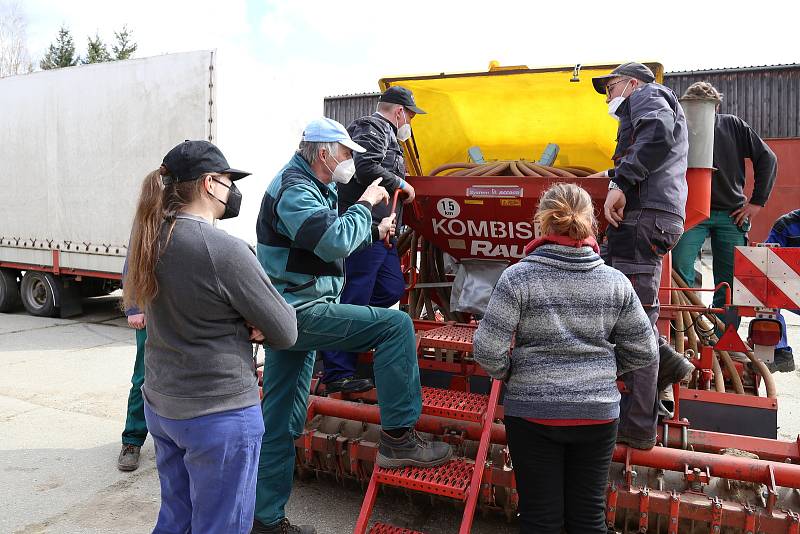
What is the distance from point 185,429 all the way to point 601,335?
1427 millimetres

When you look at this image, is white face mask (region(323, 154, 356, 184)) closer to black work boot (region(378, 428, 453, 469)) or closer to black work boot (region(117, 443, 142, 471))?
black work boot (region(378, 428, 453, 469))

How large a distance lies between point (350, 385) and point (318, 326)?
1.04 m

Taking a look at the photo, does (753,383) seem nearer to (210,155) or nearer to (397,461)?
(397,461)

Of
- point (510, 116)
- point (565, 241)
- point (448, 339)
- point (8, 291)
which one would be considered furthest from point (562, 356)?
point (8, 291)

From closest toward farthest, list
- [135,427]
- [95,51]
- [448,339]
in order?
[448,339] → [135,427] → [95,51]

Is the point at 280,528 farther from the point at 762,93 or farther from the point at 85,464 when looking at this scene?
the point at 762,93

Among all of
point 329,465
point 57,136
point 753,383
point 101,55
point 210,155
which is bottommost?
point 329,465

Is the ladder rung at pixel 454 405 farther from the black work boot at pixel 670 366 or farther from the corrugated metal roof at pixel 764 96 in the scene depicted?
the corrugated metal roof at pixel 764 96

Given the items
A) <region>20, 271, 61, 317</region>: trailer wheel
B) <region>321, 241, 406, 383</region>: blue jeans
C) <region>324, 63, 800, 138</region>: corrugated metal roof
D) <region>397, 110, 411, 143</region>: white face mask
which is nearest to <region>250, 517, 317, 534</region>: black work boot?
<region>321, 241, 406, 383</region>: blue jeans

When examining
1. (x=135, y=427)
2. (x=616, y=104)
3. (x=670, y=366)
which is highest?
(x=616, y=104)

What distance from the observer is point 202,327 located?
2014mm

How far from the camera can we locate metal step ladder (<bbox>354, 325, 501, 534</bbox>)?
2754 millimetres

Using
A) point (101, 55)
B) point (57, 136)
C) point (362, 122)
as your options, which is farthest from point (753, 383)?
point (101, 55)

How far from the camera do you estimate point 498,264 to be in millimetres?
4324
